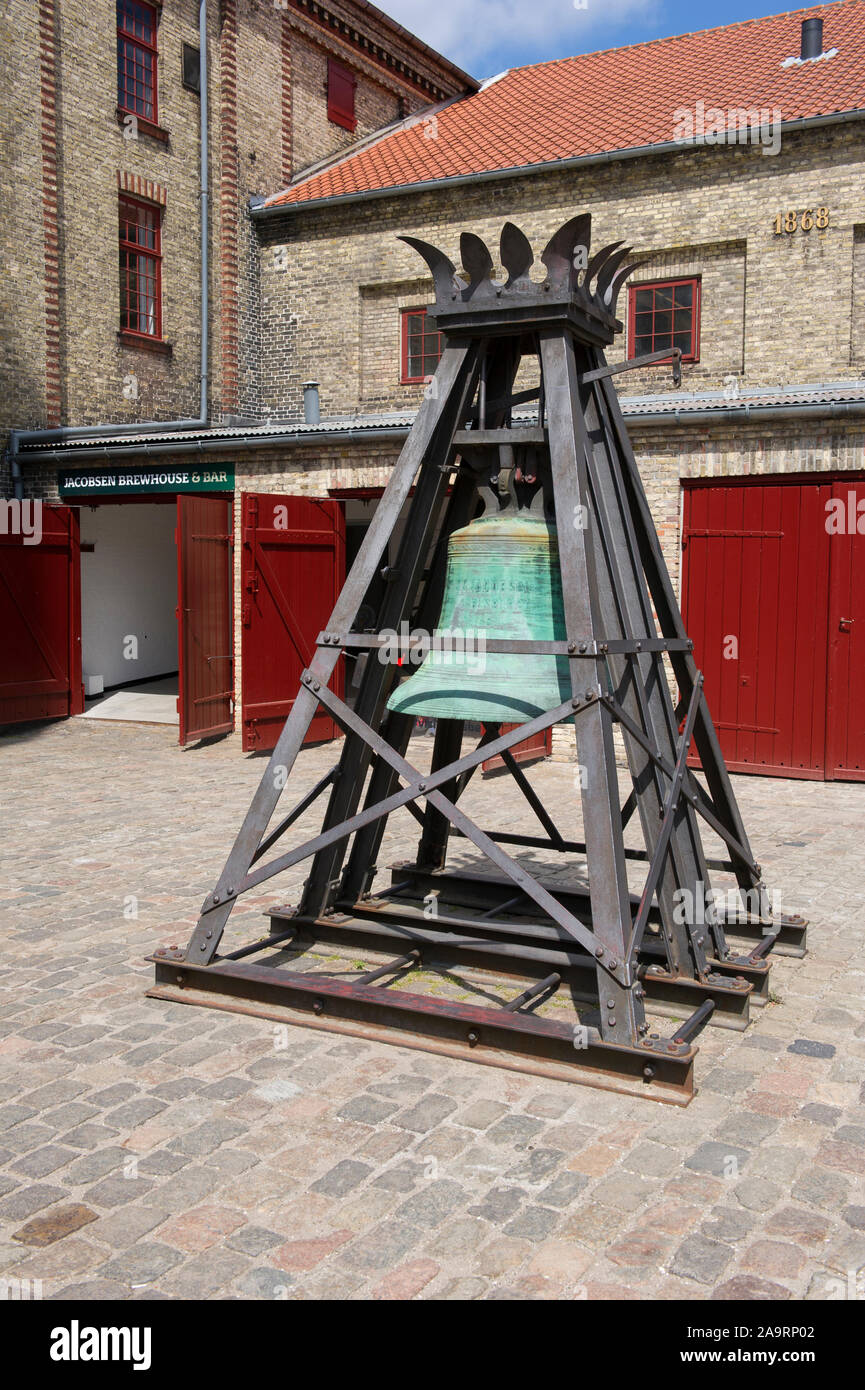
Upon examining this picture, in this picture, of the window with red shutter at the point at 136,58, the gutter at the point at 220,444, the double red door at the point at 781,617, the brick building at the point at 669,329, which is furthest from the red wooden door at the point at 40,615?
the double red door at the point at 781,617

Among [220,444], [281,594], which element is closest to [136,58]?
[220,444]

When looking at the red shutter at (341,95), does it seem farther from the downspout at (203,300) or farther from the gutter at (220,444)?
the gutter at (220,444)

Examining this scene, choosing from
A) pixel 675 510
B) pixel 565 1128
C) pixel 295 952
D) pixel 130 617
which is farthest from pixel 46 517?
pixel 565 1128

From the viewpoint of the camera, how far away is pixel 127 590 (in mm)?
19219

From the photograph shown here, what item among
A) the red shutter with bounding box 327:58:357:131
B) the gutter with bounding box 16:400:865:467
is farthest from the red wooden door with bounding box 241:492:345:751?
the red shutter with bounding box 327:58:357:131

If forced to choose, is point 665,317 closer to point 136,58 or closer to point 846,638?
point 846,638

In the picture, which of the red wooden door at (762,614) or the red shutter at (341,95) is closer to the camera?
the red wooden door at (762,614)

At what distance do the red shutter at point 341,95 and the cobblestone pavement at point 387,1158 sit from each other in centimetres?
2005

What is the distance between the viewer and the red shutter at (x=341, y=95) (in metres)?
22.2

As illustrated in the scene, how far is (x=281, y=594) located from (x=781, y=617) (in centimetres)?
550

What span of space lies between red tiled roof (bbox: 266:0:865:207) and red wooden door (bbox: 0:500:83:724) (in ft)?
26.3
